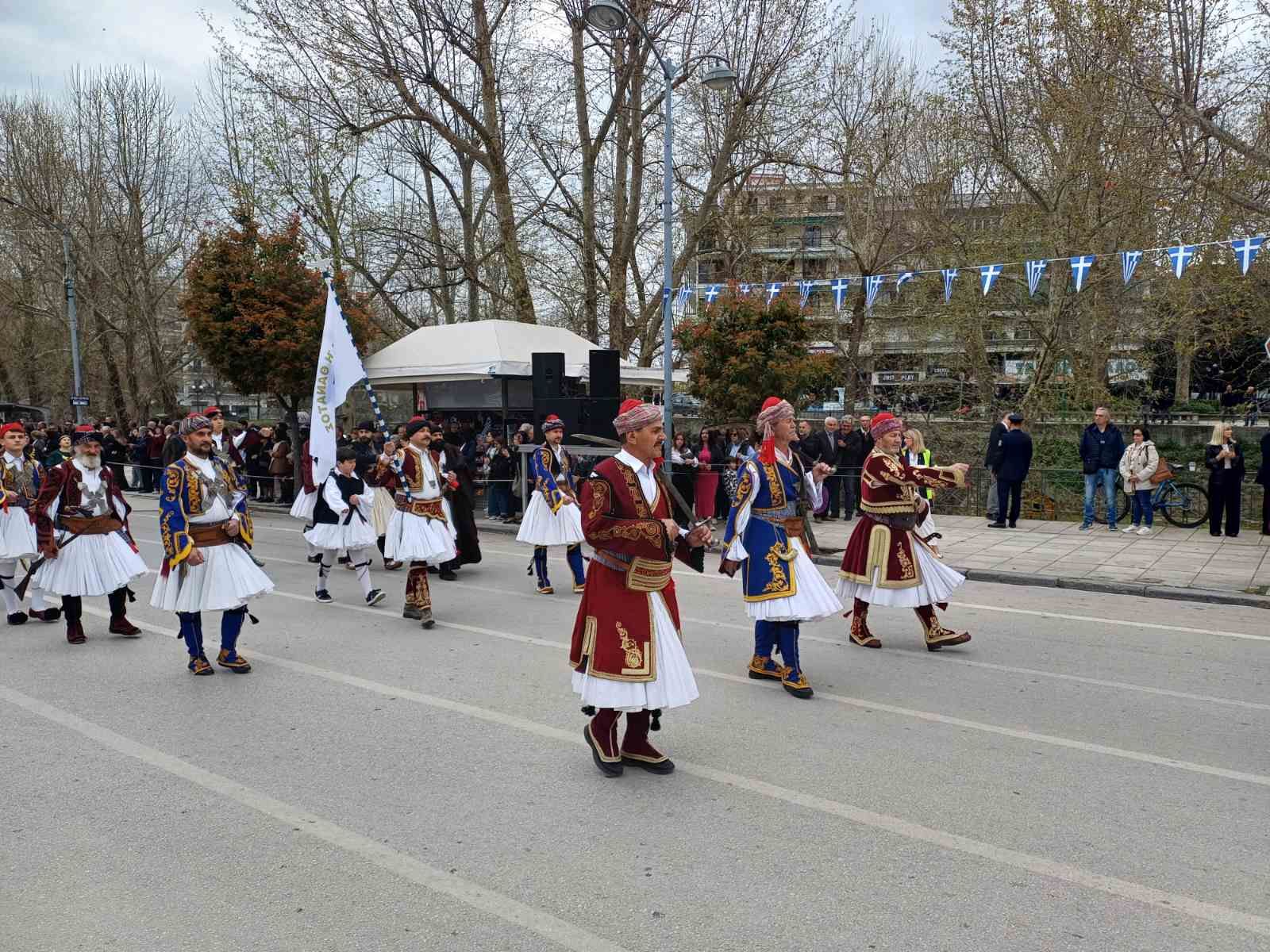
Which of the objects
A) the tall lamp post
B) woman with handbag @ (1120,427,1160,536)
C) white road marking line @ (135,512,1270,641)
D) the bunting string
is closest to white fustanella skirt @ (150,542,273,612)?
white road marking line @ (135,512,1270,641)

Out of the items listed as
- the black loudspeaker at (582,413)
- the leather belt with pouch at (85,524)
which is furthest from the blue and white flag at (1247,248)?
the leather belt with pouch at (85,524)

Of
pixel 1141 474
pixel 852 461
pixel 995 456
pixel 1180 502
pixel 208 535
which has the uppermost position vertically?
pixel 995 456

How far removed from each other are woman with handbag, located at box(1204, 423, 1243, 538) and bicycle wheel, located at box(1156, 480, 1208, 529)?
3.27ft

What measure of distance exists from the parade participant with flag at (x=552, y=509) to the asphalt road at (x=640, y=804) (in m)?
2.97

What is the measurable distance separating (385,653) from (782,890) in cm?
463

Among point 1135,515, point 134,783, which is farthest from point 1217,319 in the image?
point 134,783

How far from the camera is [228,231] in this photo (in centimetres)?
2106

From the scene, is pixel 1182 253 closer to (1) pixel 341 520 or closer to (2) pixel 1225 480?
(2) pixel 1225 480

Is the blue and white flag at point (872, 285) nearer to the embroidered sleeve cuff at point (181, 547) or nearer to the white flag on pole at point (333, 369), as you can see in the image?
the white flag on pole at point (333, 369)

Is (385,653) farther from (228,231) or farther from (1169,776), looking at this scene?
(228,231)

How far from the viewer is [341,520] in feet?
34.0

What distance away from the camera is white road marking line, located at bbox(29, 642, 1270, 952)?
11.3 ft

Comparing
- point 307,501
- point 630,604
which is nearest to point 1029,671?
point 630,604

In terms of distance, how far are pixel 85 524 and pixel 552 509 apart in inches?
177
